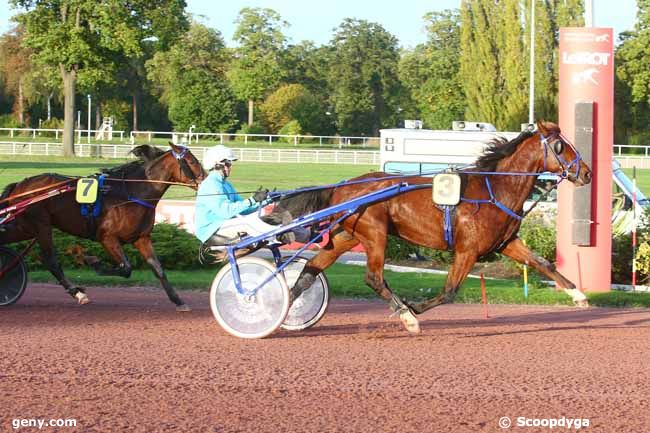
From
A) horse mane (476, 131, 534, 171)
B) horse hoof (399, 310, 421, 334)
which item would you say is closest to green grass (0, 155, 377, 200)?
horse mane (476, 131, 534, 171)

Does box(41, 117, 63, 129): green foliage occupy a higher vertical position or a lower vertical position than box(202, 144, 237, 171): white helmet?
higher

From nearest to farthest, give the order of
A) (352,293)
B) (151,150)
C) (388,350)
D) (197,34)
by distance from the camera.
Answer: (388,350) < (151,150) < (352,293) < (197,34)

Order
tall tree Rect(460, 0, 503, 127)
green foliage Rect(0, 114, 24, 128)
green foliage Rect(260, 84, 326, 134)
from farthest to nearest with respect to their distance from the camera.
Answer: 1. green foliage Rect(260, 84, 326, 134)
2. green foliage Rect(0, 114, 24, 128)
3. tall tree Rect(460, 0, 503, 127)

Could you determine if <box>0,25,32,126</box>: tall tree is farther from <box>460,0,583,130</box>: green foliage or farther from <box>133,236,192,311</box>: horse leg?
<box>133,236,192,311</box>: horse leg

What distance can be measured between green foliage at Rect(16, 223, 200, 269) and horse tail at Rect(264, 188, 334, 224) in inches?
210

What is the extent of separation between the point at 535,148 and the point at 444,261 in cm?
696

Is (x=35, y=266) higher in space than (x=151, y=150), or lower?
lower

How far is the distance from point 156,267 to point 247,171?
29818mm

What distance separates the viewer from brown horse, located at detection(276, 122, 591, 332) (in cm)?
814

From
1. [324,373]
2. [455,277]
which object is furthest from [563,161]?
[324,373]

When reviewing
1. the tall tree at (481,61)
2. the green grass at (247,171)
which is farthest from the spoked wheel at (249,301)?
the tall tree at (481,61)

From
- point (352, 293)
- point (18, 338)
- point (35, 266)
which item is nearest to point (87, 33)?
point (35, 266)

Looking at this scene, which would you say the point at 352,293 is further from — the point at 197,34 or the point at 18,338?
the point at 197,34

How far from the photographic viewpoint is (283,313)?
796 centimetres
